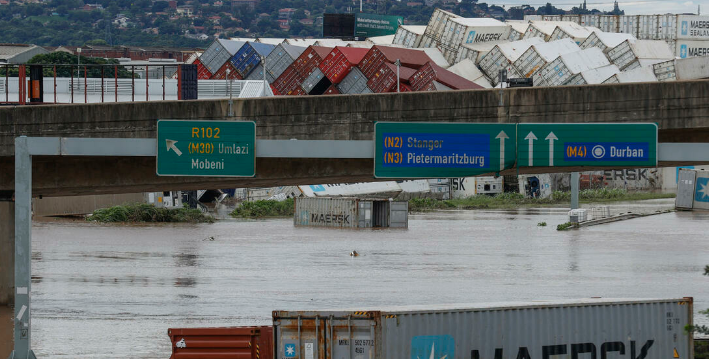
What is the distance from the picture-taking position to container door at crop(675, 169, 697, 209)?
186 ft

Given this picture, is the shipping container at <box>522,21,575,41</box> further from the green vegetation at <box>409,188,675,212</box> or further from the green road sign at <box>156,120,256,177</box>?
the green road sign at <box>156,120,256,177</box>

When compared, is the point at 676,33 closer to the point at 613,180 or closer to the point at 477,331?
the point at 613,180

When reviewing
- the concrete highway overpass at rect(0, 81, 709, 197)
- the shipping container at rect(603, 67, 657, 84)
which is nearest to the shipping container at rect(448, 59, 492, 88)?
the shipping container at rect(603, 67, 657, 84)

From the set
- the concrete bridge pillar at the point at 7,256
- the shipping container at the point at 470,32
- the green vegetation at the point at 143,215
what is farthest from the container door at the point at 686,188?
the shipping container at the point at 470,32

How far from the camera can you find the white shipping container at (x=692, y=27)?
371ft

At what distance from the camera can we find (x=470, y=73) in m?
97.2

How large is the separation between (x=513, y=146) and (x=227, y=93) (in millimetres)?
19276

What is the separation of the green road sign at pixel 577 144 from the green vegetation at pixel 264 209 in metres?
45.5

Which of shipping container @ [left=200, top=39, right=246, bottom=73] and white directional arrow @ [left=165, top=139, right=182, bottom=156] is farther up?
shipping container @ [left=200, top=39, right=246, bottom=73]

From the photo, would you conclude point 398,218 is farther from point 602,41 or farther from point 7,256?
point 602,41

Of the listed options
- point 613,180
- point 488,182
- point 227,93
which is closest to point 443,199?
point 488,182

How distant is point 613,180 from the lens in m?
78.2

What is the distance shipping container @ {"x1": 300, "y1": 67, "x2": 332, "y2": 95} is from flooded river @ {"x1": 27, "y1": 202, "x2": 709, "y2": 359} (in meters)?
36.1

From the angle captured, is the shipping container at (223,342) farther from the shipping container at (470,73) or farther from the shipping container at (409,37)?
the shipping container at (409,37)
